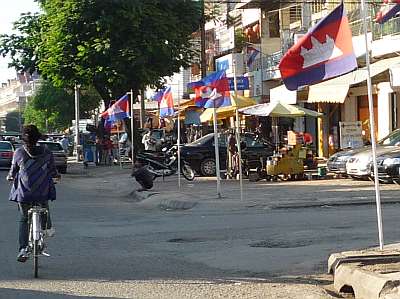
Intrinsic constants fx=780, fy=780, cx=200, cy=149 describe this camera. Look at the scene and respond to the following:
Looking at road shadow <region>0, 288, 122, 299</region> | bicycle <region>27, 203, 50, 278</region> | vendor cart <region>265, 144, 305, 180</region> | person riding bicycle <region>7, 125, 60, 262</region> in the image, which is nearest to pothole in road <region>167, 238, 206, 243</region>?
person riding bicycle <region>7, 125, 60, 262</region>

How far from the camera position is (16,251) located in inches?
470

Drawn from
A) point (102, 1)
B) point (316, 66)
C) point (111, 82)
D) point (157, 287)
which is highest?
point (102, 1)

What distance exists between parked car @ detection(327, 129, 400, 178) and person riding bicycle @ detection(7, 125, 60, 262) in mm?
13639

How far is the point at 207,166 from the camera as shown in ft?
94.6

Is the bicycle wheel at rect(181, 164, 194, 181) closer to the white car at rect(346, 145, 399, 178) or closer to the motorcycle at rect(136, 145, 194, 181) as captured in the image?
the motorcycle at rect(136, 145, 194, 181)

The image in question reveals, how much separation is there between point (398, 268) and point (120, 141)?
3406cm

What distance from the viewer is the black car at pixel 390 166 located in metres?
21.0

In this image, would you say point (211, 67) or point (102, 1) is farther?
point (211, 67)

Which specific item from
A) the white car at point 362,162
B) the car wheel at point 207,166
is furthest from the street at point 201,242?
the car wheel at point 207,166

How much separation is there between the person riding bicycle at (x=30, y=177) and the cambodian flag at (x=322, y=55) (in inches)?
131

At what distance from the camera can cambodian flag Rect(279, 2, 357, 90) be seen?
9.66 meters

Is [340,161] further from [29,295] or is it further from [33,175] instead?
[29,295]

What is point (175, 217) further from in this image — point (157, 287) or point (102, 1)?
point (102, 1)

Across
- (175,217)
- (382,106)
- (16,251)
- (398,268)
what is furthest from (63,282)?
(382,106)
